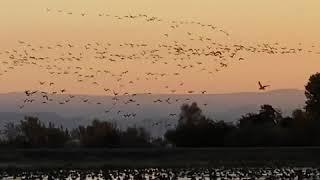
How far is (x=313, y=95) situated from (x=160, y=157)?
37.4 metres

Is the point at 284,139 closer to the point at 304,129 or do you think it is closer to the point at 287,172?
the point at 304,129

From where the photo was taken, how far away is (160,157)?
90125 millimetres

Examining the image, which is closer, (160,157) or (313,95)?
(160,157)

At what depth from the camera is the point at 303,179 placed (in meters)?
57.2

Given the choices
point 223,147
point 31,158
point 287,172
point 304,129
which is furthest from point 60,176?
point 304,129

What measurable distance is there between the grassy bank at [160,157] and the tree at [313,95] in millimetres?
29530

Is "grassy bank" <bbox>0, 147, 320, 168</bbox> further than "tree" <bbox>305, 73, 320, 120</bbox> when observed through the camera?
No

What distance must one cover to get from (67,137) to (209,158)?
47479 millimetres

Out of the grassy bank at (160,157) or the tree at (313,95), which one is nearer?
the grassy bank at (160,157)

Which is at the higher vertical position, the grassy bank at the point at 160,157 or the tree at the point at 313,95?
the tree at the point at 313,95

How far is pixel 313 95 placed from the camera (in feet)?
404

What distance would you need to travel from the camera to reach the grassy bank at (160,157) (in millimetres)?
83062

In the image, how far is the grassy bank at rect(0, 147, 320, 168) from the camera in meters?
83.1

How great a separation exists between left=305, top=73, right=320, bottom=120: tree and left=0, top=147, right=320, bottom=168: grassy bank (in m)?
29.5
